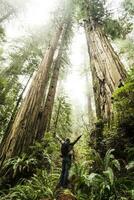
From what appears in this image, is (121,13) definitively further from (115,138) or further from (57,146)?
(115,138)

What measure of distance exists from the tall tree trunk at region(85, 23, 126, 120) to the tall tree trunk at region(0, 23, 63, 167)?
2416mm

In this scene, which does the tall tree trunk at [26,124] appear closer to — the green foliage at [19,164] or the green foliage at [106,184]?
the green foliage at [19,164]

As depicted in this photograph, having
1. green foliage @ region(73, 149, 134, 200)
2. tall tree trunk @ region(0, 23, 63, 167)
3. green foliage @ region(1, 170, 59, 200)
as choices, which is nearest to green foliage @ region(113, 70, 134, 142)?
green foliage @ region(73, 149, 134, 200)

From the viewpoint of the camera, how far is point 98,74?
219 inches

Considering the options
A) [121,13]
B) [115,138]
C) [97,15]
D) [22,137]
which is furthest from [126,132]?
[121,13]

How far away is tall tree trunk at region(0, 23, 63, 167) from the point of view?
6699 millimetres

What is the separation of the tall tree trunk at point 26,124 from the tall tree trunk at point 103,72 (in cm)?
242

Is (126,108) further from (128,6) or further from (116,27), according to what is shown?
(128,6)

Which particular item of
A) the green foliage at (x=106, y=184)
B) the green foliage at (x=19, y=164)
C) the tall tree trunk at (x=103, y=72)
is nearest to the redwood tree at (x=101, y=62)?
the tall tree trunk at (x=103, y=72)

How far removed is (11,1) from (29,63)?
11.2 feet

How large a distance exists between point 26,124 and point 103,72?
9.44 feet

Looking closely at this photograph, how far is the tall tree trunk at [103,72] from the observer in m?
4.89

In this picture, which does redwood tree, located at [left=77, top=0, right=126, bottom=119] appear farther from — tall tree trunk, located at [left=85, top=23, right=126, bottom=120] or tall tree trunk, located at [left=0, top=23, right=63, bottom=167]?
tall tree trunk, located at [left=0, top=23, right=63, bottom=167]

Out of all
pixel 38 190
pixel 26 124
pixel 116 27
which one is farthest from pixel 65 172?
pixel 116 27
